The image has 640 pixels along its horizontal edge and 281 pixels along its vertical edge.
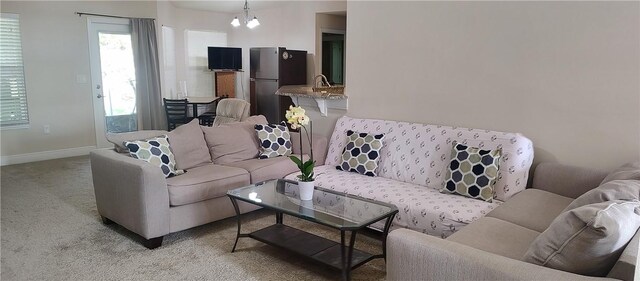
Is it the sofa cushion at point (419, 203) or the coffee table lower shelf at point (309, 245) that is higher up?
the sofa cushion at point (419, 203)

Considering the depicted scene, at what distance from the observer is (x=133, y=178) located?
10.0ft

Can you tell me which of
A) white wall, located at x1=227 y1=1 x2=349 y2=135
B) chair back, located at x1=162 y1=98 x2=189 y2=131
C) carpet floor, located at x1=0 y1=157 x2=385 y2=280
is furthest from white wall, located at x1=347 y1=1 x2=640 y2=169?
chair back, located at x1=162 y1=98 x2=189 y2=131

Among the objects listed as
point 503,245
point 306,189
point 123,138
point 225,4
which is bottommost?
point 503,245

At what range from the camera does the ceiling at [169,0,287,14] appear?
7449mm

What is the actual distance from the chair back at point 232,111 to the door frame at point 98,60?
1.88 metres

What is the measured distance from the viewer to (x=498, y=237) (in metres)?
2.25

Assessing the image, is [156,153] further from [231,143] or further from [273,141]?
[273,141]

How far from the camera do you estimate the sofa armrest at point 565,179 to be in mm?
2811

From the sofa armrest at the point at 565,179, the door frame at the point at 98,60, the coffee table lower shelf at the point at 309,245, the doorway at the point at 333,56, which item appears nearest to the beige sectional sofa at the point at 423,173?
the sofa armrest at the point at 565,179

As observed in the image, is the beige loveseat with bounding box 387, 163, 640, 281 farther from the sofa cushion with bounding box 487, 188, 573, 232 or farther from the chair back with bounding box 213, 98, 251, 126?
the chair back with bounding box 213, 98, 251, 126

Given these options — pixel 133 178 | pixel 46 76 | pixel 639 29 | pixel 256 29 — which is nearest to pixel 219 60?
pixel 256 29

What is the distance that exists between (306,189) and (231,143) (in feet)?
4.51

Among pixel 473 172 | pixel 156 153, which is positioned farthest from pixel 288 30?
pixel 473 172

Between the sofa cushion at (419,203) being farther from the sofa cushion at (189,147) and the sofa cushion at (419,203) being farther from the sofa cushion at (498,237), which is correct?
the sofa cushion at (189,147)
